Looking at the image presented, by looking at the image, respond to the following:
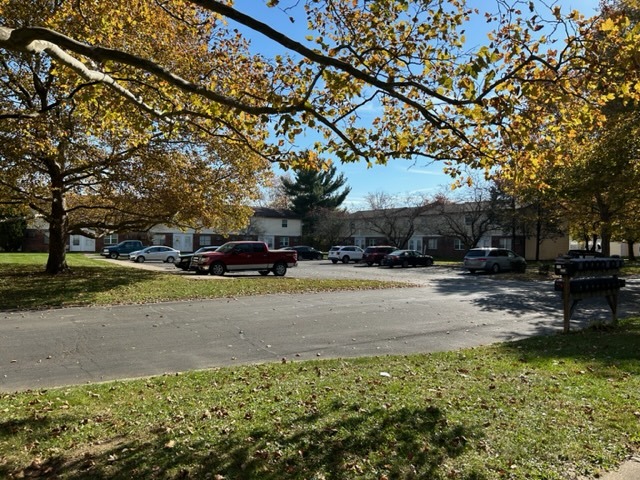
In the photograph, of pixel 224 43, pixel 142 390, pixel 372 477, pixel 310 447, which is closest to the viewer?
pixel 372 477

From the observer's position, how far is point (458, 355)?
27.3 ft

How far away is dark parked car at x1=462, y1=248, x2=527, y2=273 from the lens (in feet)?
105

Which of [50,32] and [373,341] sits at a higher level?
[50,32]

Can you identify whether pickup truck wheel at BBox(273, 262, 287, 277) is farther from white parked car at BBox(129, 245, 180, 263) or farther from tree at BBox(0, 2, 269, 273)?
white parked car at BBox(129, 245, 180, 263)

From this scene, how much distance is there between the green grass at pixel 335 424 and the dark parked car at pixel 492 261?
84.2 feet

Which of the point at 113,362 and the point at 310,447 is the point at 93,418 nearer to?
the point at 310,447

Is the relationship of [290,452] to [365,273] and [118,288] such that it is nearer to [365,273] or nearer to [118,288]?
[118,288]

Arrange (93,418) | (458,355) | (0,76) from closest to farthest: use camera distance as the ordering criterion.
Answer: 1. (93,418)
2. (458,355)
3. (0,76)

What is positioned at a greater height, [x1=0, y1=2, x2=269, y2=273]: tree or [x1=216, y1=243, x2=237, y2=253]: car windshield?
[x1=0, y1=2, x2=269, y2=273]: tree

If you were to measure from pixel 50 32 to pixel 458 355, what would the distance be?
726 centimetres

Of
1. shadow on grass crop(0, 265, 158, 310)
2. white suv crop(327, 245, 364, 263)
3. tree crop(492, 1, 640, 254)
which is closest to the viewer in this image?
tree crop(492, 1, 640, 254)

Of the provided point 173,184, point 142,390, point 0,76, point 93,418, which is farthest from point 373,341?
point 0,76

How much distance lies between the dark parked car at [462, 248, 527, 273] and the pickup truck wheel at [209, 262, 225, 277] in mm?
16000

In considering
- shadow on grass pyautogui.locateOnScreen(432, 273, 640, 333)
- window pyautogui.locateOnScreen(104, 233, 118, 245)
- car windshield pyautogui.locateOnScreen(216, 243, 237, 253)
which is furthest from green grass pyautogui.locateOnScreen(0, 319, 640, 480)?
window pyautogui.locateOnScreen(104, 233, 118, 245)
